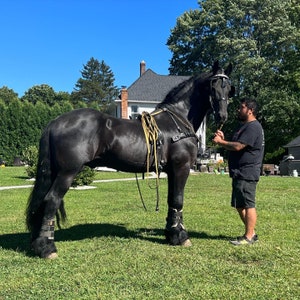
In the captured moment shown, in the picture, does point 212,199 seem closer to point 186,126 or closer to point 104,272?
point 186,126

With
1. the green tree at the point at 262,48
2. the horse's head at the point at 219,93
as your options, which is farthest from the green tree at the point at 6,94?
the horse's head at the point at 219,93

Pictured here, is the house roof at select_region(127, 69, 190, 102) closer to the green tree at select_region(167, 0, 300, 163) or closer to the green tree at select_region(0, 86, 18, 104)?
the green tree at select_region(167, 0, 300, 163)

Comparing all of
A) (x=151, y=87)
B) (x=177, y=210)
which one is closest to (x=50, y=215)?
(x=177, y=210)

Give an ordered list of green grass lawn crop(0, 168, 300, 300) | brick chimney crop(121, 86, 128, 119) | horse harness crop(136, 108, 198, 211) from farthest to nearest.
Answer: brick chimney crop(121, 86, 128, 119) → horse harness crop(136, 108, 198, 211) → green grass lawn crop(0, 168, 300, 300)

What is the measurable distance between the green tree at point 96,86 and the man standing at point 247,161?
76303 mm

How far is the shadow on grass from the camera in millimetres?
5801

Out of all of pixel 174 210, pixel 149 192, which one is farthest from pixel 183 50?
pixel 174 210

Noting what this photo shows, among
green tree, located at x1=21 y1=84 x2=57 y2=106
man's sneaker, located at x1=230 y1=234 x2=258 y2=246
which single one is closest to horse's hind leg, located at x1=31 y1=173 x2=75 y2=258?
man's sneaker, located at x1=230 y1=234 x2=258 y2=246

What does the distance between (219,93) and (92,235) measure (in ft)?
10.2

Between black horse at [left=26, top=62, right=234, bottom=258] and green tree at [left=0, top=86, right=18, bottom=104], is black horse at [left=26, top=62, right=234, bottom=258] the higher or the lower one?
the lower one

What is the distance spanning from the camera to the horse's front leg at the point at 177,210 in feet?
18.2

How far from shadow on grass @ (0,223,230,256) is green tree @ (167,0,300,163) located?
30.2 metres

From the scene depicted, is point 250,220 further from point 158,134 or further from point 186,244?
point 158,134

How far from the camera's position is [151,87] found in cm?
4103
